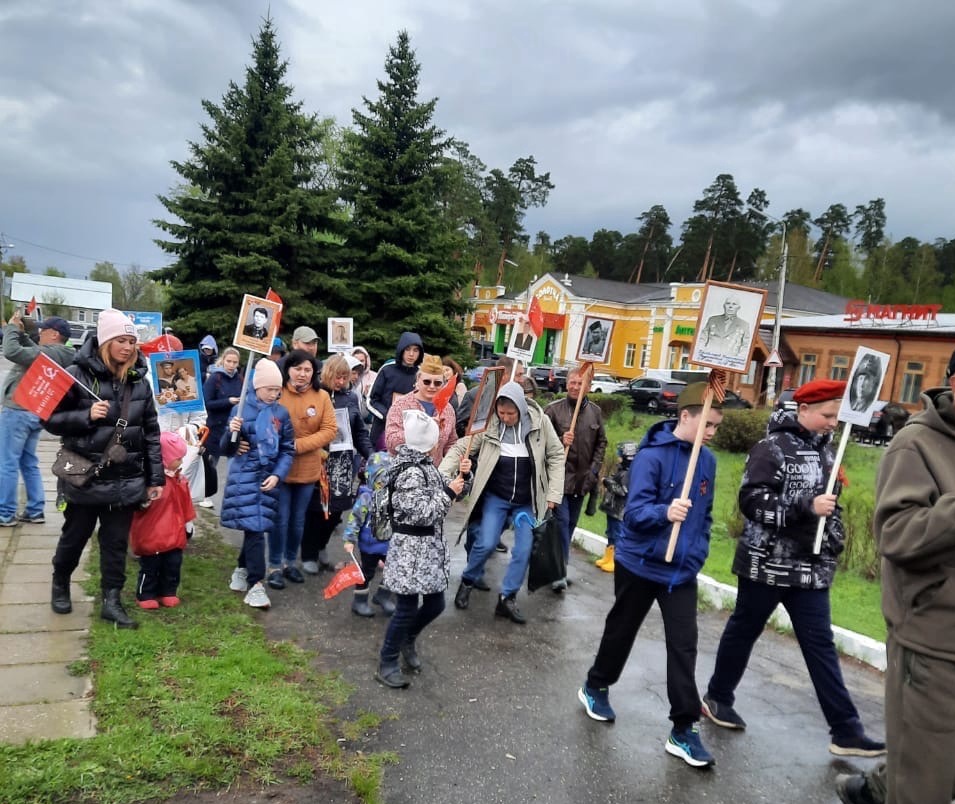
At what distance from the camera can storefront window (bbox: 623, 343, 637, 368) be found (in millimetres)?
49844

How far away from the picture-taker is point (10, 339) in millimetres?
5828

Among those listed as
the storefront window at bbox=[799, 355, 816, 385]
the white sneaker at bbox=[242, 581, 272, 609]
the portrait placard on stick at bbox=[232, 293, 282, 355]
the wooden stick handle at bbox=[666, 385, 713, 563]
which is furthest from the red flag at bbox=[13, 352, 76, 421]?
the storefront window at bbox=[799, 355, 816, 385]

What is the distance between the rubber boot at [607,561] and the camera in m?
7.47

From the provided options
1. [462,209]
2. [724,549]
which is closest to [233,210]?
[724,549]

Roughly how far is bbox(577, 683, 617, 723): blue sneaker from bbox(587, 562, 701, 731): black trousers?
2.5 inches

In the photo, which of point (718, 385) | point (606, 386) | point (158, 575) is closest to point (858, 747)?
point (718, 385)

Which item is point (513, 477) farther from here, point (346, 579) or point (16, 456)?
point (16, 456)

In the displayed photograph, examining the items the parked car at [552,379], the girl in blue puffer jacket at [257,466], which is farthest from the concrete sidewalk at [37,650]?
the parked car at [552,379]

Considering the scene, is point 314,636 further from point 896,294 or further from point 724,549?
point 896,294

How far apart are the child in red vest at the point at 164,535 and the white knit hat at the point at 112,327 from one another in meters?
0.79

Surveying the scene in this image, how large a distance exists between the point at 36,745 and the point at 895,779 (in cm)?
360

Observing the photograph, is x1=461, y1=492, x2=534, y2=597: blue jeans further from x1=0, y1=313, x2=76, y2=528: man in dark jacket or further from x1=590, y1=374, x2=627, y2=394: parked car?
x1=590, y1=374, x2=627, y2=394: parked car

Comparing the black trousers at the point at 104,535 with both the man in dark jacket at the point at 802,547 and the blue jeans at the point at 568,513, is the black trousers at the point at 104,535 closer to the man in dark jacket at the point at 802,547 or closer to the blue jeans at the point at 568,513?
the blue jeans at the point at 568,513

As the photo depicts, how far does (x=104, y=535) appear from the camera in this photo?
4594mm
